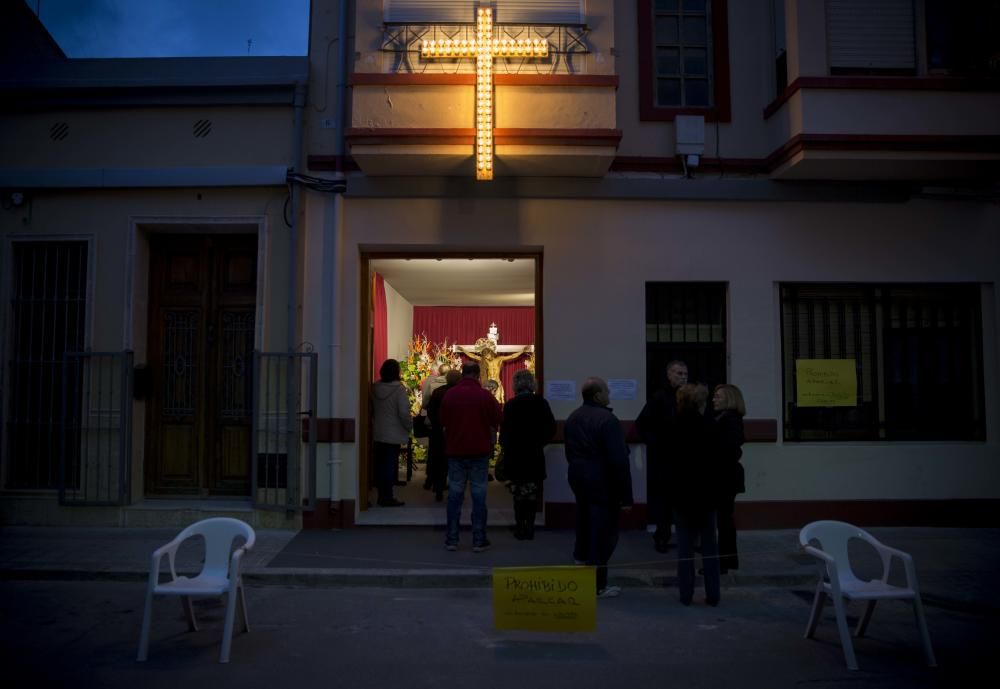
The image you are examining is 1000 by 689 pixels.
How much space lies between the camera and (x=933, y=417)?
9.00 meters

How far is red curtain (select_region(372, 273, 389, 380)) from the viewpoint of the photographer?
1226cm

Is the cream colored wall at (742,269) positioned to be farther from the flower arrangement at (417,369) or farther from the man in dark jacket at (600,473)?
the flower arrangement at (417,369)

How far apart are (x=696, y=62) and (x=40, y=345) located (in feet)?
28.6

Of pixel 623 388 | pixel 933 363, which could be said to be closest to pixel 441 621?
pixel 623 388

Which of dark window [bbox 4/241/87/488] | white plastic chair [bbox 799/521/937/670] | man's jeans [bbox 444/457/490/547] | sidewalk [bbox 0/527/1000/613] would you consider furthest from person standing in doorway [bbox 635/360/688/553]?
dark window [bbox 4/241/87/488]

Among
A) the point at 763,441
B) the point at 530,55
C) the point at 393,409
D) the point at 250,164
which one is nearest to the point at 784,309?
the point at 763,441

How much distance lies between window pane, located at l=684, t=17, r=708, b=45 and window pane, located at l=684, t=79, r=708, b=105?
0.49m

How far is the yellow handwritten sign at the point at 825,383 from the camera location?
8.87 metres

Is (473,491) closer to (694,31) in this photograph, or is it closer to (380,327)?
(380,327)

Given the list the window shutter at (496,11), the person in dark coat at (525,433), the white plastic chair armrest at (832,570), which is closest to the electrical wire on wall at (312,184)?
the window shutter at (496,11)

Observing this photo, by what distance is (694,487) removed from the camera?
602 centimetres

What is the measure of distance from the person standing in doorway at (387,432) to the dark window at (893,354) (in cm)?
474

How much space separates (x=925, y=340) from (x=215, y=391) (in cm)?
869

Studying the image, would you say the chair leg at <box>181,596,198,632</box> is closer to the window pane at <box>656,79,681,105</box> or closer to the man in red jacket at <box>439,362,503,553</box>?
the man in red jacket at <box>439,362,503,553</box>
